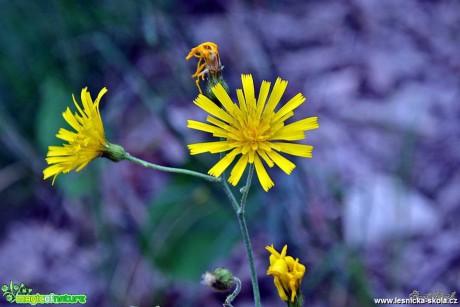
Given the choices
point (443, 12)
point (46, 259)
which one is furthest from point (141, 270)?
point (443, 12)

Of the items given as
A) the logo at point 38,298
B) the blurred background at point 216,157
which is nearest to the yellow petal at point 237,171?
the logo at point 38,298

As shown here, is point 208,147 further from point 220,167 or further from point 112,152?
point 112,152

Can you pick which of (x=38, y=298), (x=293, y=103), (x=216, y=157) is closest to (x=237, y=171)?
(x=293, y=103)

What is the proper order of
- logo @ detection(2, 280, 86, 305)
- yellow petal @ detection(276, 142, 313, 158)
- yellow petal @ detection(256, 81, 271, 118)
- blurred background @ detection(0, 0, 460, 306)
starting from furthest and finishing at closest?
blurred background @ detection(0, 0, 460, 306) < logo @ detection(2, 280, 86, 305) < yellow petal @ detection(256, 81, 271, 118) < yellow petal @ detection(276, 142, 313, 158)

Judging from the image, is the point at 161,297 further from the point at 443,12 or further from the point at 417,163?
the point at 443,12

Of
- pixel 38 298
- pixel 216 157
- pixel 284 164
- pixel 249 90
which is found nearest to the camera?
pixel 284 164

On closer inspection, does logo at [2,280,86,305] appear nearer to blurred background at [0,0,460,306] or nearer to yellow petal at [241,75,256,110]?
blurred background at [0,0,460,306]

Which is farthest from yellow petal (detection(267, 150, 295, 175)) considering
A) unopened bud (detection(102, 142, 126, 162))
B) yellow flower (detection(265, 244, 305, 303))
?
unopened bud (detection(102, 142, 126, 162))
